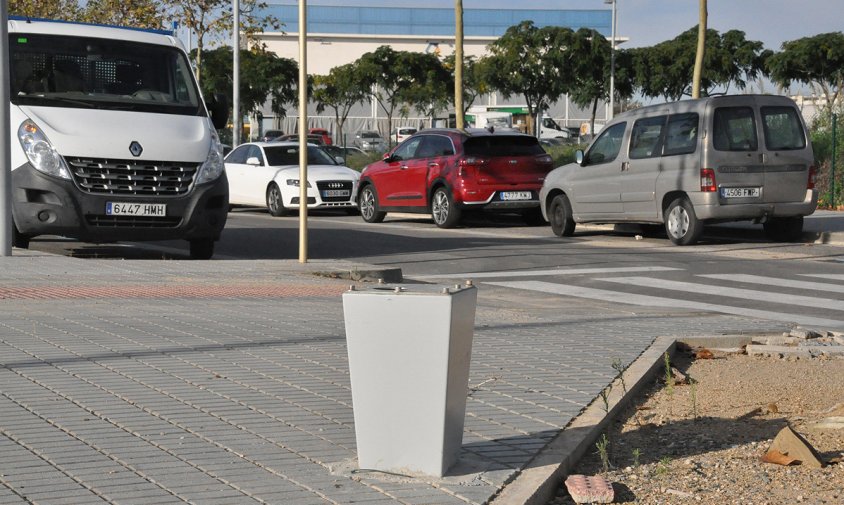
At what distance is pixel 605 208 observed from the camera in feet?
65.5

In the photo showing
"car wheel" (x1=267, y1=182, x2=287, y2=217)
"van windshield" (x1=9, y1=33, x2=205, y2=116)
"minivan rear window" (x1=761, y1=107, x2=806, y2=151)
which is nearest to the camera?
"van windshield" (x1=9, y1=33, x2=205, y2=116)

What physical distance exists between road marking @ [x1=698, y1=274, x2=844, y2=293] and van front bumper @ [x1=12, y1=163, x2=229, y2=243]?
226 inches

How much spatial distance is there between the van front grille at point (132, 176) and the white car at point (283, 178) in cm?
1105

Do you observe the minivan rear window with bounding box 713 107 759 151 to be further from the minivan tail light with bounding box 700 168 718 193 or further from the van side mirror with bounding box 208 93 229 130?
the van side mirror with bounding box 208 93 229 130

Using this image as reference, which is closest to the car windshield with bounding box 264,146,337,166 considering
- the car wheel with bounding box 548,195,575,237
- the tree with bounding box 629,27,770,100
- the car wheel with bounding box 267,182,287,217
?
the car wheel with bounding box 267,182,287,217

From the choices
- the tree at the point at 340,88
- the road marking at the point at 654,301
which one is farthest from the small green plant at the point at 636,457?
the tree at the point at 340,88

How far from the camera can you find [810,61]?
58.8 metres

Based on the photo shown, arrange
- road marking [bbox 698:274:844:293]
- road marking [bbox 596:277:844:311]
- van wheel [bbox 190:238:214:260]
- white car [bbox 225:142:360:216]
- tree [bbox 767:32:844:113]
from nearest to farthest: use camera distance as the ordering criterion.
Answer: road marking [bbox 596:277:844:311] → road marking [bbox 698:274:844:293] → van wheel [bbox 190:238:214:260] → white car [bbox 225:142:360:216] → tree [bbox 767:32:844:113]

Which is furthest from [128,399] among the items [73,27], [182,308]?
[73,27]

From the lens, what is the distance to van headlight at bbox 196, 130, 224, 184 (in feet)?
47.3

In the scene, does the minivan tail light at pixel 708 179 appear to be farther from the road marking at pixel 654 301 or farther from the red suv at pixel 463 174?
the red suv at pixel 463 174

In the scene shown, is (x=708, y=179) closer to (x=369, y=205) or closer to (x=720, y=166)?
(x=720, y=166)

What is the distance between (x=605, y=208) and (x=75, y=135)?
901cm

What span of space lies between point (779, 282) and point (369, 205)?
11994 mm
